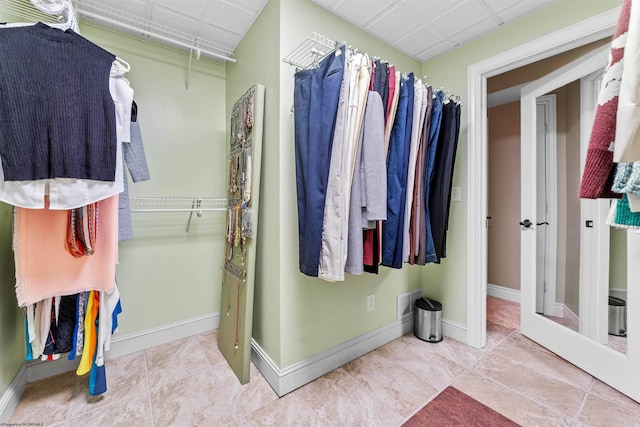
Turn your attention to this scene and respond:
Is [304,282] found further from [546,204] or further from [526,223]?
[546,204]

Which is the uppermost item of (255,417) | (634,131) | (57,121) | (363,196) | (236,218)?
(57,121)

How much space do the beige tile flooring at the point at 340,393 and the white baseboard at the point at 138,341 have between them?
6cm

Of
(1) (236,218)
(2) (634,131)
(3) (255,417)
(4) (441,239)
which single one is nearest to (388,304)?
(4) (441,239)

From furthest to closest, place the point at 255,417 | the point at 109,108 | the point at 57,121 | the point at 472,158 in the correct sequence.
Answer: the point at 472,158, the point at 255,417, the point at 109,108, the point at 57,121

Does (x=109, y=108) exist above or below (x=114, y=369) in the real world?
above

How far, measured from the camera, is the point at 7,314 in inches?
53.8

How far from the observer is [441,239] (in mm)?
1638

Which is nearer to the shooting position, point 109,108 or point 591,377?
point 109,108

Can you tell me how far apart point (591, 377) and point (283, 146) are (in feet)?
7.86

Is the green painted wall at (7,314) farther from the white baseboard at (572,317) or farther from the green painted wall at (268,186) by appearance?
the white baseboard at (572,317)

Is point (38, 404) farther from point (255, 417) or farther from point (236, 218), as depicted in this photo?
point (236, 218)

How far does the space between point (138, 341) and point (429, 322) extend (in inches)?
87.2

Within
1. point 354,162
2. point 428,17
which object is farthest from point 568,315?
point 428,17

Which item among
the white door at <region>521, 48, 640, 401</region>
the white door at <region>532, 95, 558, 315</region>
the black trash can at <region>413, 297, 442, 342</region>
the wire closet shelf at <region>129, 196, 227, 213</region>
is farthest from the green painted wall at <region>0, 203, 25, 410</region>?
the white door at <region>532, 95, 558, 315</region>
